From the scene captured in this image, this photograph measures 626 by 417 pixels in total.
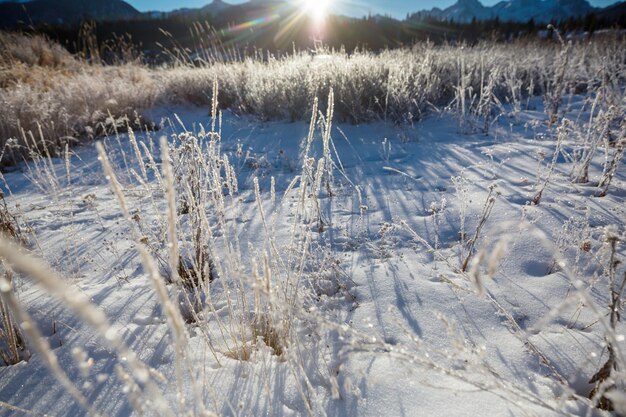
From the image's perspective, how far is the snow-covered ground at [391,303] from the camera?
43.9 inches

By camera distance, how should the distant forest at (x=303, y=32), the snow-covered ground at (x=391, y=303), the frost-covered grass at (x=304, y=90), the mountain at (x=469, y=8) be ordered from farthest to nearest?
the mountain at (x=469, y=8) < the distant forest at (x=303, y=32) < the frost-covered grass at (x=304, y=90) < the snow-covered ground at (x=391, y=303)

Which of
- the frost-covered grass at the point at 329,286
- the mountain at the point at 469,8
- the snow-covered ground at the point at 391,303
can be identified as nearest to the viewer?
the frost-covered grass at the point at 329,286

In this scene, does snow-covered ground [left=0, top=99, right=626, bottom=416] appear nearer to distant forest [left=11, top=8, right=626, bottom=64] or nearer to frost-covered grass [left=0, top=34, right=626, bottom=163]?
frost-covered grass [left=0, top=34, right=626, bottom=163]

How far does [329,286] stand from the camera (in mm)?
1805

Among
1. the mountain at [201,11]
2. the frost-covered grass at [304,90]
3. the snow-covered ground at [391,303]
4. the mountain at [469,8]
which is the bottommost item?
the snow-covered ground at [391,303]

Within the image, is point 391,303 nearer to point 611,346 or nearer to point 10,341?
point 611,346

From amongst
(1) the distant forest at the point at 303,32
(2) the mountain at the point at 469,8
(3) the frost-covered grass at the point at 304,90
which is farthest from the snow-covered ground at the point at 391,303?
(2) the mountain at the point at 469,8

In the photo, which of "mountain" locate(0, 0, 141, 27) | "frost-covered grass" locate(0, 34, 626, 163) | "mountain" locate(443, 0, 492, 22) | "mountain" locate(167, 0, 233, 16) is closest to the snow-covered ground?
"frost-covered grass" locate(0, 34, 626, 163)

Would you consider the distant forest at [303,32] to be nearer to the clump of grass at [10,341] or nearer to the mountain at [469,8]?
the clump of grass at [10,341]

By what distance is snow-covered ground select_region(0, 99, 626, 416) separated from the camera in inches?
43.9

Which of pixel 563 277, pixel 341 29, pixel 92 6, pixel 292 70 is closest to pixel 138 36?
pixel 341 29

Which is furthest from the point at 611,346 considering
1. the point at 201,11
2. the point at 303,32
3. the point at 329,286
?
the point at 201,11

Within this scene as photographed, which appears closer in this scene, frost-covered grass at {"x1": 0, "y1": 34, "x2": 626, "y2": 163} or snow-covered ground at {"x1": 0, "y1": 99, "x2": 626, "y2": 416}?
snow-covered ground at {"x1": 0, "y1": 99, "x2": 626, "y2": 416}

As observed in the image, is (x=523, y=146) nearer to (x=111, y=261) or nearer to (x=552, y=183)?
(x=552, y=183)
